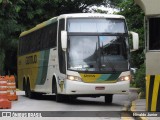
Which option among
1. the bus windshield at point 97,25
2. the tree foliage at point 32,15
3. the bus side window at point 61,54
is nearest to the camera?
the bus side window at point 61,54

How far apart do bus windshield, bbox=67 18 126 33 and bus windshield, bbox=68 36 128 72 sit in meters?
0.32

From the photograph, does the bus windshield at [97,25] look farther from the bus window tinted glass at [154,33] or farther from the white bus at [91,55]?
the bus window tinted glass at [154,33]

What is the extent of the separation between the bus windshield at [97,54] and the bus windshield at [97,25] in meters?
0.32

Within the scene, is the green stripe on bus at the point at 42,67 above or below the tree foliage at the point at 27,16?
below

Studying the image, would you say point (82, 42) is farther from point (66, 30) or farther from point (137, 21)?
point (137, 21)

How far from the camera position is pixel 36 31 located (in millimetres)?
25656

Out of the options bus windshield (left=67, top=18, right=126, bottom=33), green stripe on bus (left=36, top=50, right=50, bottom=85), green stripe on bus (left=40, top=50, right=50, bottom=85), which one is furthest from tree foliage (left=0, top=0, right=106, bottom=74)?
bus windshield (left=67, top=18, right=126, bottom=33)

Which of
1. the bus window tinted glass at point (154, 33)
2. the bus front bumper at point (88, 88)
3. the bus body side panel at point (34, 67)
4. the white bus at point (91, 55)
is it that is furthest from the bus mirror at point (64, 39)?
the bus window tinted glass at point (154, 33)

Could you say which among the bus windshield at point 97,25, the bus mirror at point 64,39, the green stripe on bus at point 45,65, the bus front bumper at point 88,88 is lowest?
the bus front bumper at point 88,88

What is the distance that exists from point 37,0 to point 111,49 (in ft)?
81.4

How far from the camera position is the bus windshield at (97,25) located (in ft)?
66.0

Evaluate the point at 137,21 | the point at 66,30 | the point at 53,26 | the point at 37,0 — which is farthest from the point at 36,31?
the point at 37,0

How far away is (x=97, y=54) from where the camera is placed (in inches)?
778

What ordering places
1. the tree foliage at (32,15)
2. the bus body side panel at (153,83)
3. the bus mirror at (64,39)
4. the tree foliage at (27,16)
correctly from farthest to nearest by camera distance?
the tree foliage at (27,16)
the tree foliage at (32,15)
the bus mirror at (64,39)
the bus body side panel at (153,83)
